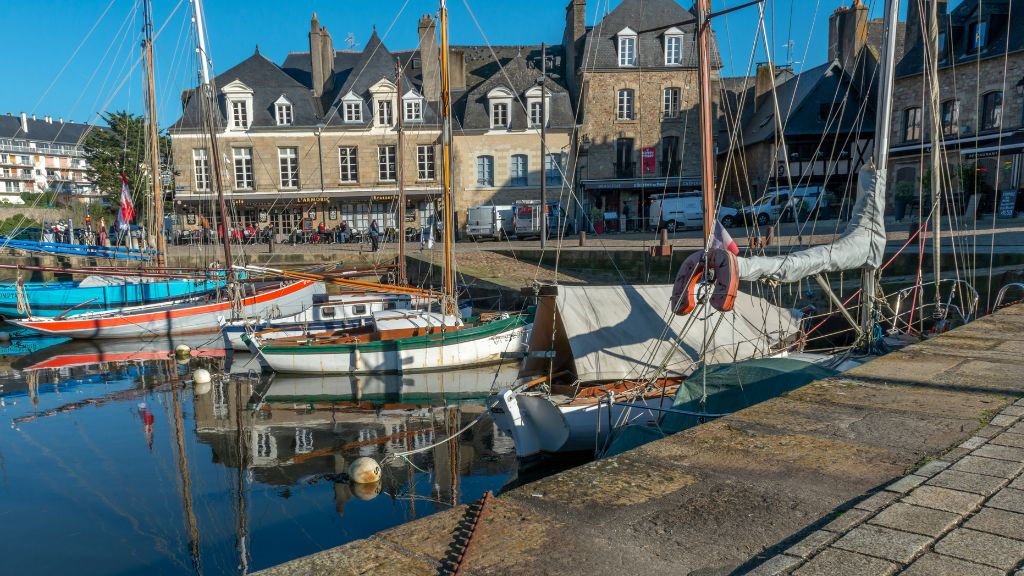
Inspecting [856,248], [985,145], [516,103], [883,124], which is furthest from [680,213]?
[856,248]

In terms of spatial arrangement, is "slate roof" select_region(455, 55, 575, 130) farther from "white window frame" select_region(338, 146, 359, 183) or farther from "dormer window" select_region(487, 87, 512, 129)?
"white window frame" select_region(338, 146, 359, 183)

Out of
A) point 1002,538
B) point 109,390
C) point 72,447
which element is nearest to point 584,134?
point 109,390

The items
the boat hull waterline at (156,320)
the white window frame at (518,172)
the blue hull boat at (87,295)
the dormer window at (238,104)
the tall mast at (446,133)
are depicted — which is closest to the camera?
the tall mast at (446,133)

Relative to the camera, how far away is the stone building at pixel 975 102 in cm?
2564

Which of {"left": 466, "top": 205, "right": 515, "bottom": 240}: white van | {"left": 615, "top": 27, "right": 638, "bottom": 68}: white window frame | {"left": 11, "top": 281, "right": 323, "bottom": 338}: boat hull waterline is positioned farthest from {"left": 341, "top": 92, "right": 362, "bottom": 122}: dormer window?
{"left": 11, "top": 281, "right": 323, "bottom": 338}: boat hull waterline

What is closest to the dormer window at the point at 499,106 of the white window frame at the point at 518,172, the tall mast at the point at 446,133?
the white window frame at the point at 518,172

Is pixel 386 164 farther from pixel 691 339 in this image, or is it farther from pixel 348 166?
pixel 691 339

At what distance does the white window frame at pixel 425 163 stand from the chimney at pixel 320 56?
262 inches

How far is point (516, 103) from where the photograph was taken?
121 ft

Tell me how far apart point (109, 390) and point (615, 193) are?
27223 mm

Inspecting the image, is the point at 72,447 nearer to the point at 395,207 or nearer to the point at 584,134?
the point at 395,207

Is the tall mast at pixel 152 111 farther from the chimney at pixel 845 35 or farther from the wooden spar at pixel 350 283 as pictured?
the chimney at pixel 845 35

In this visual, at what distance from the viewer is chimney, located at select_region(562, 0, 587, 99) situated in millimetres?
37688

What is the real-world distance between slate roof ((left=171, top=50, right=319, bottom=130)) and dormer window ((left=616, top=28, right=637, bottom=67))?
15971 millimetres
